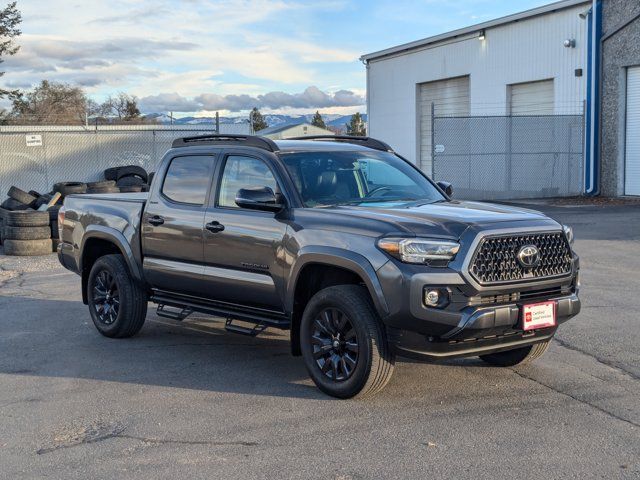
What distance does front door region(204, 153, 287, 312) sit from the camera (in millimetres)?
6133

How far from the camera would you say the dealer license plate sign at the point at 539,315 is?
17.6ft

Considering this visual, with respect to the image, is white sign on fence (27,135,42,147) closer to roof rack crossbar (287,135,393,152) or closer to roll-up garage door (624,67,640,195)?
roof rack crossbar (287,135,393,152)

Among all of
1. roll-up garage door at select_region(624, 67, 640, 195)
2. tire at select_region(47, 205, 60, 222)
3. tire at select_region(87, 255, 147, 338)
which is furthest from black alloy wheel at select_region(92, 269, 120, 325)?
roll-up garage door at select_region(624, 67, 640, 195)

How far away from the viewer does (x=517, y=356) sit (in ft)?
21.0

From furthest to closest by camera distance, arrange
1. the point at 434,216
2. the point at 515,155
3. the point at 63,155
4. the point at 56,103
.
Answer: the point at 56,103 → the point at 515,155 → the point at 63,155 → the point at 434,216

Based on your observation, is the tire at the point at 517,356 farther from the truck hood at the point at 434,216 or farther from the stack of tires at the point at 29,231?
the stack of tires at the point at 29,231

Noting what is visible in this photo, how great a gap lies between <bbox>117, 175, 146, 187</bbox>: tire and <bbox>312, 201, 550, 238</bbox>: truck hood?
13729 millimetres

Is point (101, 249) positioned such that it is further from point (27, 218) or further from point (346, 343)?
point (27, 218)

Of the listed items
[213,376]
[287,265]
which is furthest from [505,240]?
[213,376]

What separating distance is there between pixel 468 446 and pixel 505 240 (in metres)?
1.45

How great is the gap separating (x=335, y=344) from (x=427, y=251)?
1054 mm

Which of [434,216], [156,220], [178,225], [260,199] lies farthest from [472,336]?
[156,220]

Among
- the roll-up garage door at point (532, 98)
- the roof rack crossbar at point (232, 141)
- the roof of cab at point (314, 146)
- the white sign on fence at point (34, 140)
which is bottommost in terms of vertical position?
the roof of cab at point (314, 146)

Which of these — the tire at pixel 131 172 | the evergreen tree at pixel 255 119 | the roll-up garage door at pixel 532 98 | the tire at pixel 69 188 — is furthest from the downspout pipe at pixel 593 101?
the tire at pixel 69 188
